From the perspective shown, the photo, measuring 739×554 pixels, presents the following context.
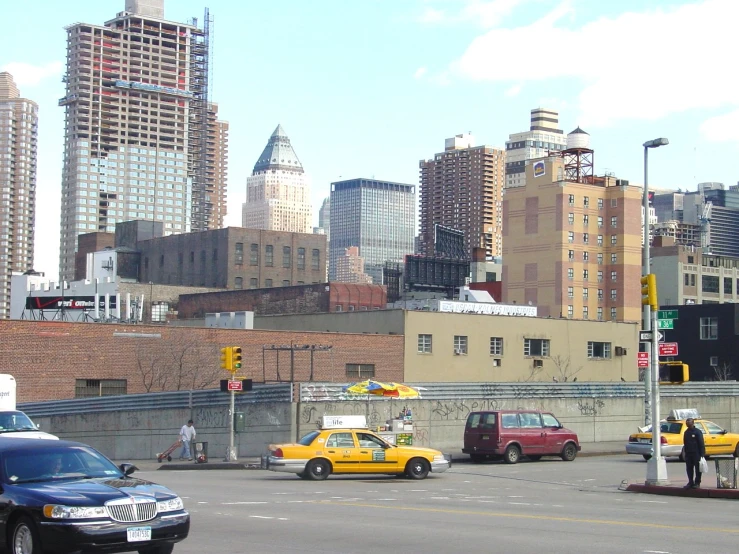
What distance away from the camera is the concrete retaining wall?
38.8 meters

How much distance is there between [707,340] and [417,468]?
7196 centimetres

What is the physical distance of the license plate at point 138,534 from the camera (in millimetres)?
12859

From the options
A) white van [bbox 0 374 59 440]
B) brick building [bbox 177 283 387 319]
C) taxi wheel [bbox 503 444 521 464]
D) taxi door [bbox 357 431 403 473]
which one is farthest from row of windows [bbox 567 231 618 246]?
white van [bbox 0 374 59 440]

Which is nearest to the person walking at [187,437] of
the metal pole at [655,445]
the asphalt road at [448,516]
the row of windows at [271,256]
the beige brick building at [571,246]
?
the asphalt road at [448,516]

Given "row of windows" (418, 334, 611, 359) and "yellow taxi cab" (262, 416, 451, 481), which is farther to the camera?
"row of windows" (418, 334, 611, 359)

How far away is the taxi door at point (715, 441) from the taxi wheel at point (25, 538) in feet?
91.5

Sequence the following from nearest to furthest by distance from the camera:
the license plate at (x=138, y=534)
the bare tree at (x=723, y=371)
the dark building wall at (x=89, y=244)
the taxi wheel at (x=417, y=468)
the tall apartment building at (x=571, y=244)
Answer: the license plate at (x=138, y=534), the taxi wheel at (x=417, y=468), the bare tree at (x=723, y=371), the tall apartment building at (x=571, y=244), the dark building wall at (x=89, y=244)

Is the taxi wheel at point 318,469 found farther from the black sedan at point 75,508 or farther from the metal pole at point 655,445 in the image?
the black sedan at point 75,508

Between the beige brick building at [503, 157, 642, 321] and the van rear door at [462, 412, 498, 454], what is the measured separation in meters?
111

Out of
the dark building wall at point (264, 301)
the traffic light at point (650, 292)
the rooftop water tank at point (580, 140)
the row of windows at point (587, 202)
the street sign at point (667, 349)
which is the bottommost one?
the street sign at point (667, 349)

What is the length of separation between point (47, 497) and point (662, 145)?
24545 mm

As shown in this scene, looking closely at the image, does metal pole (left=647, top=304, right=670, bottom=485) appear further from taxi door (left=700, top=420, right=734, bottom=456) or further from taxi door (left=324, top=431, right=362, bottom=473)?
taxi door (left=700, top=420, right=734, bottom=456)

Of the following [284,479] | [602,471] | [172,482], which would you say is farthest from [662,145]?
[172,482]

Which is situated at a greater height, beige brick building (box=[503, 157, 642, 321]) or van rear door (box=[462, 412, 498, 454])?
beige brick building (box=[503, 157, 642, 321])
